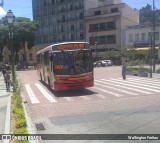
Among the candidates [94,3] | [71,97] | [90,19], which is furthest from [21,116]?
[94,3]

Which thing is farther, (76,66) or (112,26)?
(112,26)

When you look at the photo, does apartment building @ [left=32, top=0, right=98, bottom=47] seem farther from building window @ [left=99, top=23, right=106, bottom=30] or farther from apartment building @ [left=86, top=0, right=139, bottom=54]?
building window @ [left=99, top=23, right=106, bottom=30]

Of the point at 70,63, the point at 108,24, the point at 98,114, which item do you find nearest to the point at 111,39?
the point at 108,24

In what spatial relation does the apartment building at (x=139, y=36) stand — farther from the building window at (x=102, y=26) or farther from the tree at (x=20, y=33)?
the tree at (x=20, y=33)

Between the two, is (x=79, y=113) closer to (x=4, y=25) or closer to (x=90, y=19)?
(x=4, y=25)

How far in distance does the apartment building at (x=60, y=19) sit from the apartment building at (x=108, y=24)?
2833 millimetres

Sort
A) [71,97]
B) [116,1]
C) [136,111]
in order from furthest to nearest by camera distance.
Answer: [116,1] < [71,97] < [136,111]

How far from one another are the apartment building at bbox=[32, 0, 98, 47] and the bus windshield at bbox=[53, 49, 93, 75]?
2429 inches

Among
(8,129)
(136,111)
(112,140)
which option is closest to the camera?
(112,140)

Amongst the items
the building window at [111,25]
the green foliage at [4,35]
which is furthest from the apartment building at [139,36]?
the green foliage at [4,35]

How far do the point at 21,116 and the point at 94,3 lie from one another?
2927 inches

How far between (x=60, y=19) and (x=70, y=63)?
69943 millimetres

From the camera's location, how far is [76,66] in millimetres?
19516

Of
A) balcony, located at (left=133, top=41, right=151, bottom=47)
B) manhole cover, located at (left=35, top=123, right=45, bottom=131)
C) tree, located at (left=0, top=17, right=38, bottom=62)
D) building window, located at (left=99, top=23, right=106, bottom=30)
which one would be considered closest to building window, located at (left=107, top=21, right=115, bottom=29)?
building window, located at (left=99, top=23, right=106, bottom=30)
